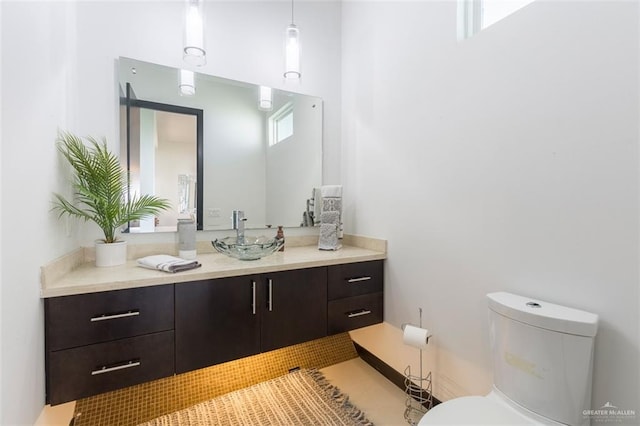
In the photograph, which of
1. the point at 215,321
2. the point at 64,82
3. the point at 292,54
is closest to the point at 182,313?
the point at 215,321

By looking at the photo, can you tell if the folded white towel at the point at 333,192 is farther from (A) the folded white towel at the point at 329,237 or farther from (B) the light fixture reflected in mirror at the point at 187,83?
(B) the light fixture reflected in mirror at the point at 187,83

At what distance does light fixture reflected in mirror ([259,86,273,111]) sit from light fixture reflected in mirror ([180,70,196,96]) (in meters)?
0.42

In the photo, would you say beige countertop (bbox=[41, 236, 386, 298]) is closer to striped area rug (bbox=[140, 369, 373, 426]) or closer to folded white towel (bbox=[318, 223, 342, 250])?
folded white towel (bbox=[318, 223, 342, 250])

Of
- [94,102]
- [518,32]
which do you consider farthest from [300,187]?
[518,32]

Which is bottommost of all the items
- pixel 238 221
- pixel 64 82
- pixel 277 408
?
pixel 277 408

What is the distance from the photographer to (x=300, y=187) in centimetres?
213

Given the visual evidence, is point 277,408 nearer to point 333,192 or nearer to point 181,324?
point 181,324

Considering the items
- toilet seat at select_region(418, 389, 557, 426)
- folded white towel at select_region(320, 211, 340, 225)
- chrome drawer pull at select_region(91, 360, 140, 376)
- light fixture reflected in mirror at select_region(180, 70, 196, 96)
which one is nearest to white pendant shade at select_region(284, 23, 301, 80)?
light fixture reflected in mirror at select_region(180, 70, 196, 96)

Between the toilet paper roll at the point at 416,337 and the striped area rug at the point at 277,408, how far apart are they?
0.46 meters

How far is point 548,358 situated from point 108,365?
1.58 meters

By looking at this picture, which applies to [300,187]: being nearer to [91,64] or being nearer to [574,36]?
[91,64]

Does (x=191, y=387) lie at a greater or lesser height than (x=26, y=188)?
lesser

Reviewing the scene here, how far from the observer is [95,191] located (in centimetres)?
133

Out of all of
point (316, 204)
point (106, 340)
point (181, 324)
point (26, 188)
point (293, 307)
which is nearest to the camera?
point (26, 188)
